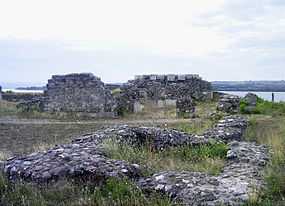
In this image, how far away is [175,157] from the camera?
9.68 meters

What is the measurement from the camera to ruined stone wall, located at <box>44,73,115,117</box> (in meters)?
22.3

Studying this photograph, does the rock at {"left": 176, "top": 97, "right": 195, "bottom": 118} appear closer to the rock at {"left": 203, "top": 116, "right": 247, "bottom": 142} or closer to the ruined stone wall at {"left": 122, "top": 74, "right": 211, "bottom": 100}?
the ruined stone wall at {"left": 122, "top": 74, "right": 211, "bottom": 100}

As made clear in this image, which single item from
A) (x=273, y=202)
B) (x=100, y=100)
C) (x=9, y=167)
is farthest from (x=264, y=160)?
(x=100, y=100)

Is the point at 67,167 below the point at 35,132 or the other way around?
the other way around

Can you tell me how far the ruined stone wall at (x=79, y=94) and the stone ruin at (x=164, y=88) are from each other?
1350mm

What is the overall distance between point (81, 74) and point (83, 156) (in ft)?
49.6

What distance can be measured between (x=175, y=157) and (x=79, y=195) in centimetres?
343

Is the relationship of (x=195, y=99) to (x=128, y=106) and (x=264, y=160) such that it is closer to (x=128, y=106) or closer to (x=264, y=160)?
(x=128, y=106)

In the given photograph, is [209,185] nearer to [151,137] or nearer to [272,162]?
[272,162]

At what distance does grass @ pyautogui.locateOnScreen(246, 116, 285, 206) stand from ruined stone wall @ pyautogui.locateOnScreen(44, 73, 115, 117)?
26.2 ft

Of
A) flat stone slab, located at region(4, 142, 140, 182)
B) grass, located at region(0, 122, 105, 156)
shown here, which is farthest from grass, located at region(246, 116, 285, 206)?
grass, located at region(0, 122, 105, 156)

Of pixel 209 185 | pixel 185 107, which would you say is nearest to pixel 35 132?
pixel 185 107

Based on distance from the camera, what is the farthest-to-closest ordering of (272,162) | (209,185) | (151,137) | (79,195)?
(151,137)
(272,162)
(209,185)
(79,195)

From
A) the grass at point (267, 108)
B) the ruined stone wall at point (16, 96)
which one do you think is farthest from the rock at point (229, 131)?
the ruined stone wall at point (16, 96)
